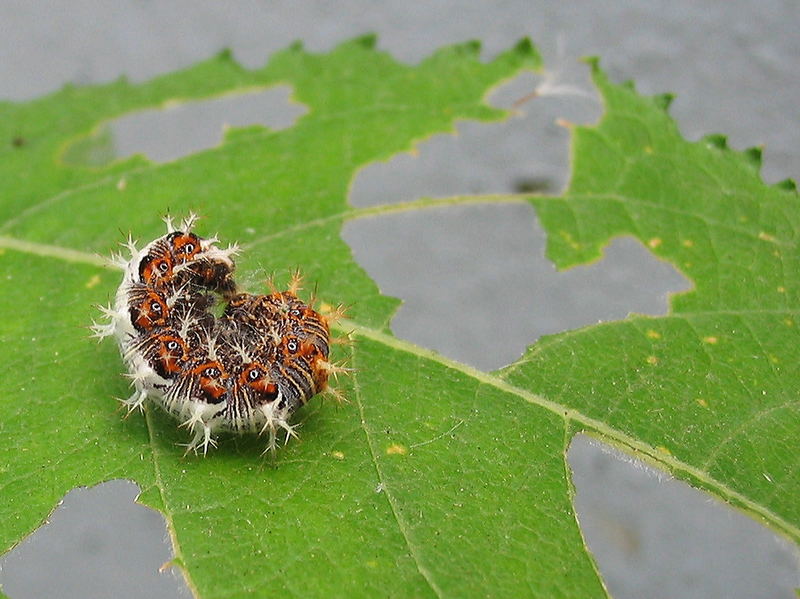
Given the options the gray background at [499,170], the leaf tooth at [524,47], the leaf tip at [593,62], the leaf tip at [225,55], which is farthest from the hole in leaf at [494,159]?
the leaf tip at [225,55]

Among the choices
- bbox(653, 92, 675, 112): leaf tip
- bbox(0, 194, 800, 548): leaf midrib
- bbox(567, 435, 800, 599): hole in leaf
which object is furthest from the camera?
bbox(653, 92, 675, 112): leaf tip

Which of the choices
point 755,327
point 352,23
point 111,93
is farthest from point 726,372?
point 352,23

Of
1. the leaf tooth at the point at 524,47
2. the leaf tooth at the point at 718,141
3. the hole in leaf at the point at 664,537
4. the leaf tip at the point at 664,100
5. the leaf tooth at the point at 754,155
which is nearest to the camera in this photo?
the hole in leaf at the point at 664,537

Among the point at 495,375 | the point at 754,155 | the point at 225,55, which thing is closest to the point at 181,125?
the point at 225,55

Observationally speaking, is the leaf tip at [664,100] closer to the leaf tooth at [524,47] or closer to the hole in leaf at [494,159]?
the hole in leaf at [494,159]

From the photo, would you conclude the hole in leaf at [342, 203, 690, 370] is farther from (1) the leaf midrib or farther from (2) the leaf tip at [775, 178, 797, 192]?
→ (2) the leaf tip at [775, 178, 797, 192]

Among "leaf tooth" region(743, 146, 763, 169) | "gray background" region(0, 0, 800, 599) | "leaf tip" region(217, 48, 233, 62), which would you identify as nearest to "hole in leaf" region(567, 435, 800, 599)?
"gray background" region(0, 0, 800, 599)
